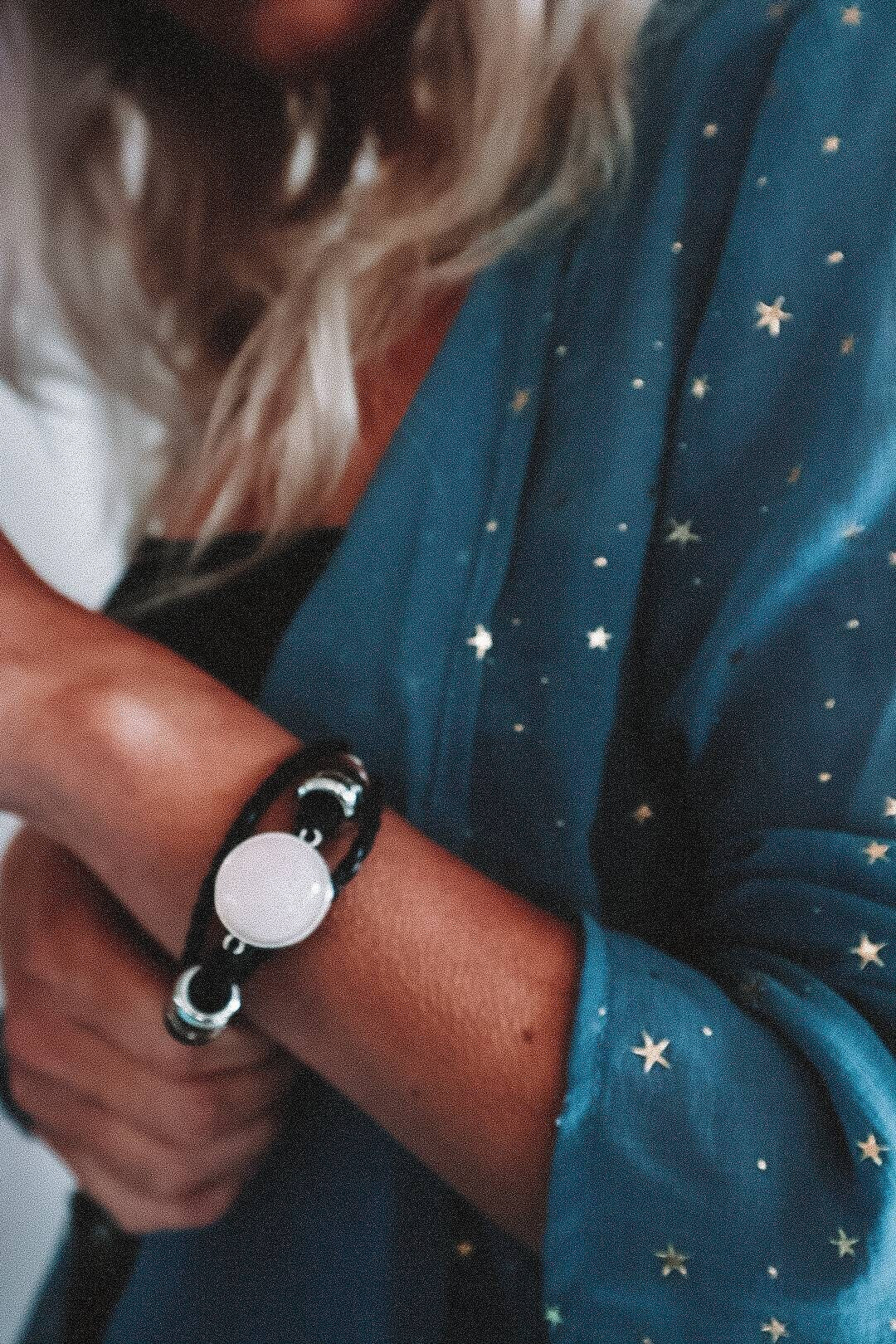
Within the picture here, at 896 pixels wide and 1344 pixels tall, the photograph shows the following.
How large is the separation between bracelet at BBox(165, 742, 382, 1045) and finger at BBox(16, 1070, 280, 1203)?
14cm

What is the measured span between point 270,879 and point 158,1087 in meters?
0.21

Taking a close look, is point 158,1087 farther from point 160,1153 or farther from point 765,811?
point 765,811

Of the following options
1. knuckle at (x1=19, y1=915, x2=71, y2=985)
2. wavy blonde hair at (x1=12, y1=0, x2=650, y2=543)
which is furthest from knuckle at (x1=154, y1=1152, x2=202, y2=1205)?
wavy blonde hair at (x1=12, y1=0, x2=650, y2=543)

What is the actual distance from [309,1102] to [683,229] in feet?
1.65

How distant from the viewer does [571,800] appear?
413mm

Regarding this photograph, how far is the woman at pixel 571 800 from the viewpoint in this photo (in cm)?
32

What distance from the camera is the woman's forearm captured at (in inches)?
13.0

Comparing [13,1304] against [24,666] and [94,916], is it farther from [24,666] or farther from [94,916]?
[24,666]

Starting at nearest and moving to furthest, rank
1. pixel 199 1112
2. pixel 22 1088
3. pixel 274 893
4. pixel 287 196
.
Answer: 1. pixel 274 893
2. pixel 199 1112
3. pixel 22 1088
4. pixel 287 196

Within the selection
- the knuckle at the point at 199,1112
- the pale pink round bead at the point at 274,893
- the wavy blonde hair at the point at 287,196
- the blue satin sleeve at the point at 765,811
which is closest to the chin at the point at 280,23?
the wavy blonde hair at the point at 287,196

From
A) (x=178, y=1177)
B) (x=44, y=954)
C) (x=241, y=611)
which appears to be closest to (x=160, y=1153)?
(x=178, y=1177)

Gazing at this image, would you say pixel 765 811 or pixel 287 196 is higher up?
pixel 287 196

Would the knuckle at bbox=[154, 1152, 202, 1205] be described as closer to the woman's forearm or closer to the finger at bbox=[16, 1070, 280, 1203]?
the finger at bbox=[16, 1070, 280, 1203]

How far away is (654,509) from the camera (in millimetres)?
413
